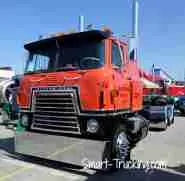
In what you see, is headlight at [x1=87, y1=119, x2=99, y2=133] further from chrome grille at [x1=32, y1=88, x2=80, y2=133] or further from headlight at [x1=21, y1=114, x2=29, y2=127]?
headlight at [x1=21, y1=114, x2=29, y2=127]

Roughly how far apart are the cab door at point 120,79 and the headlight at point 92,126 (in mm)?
561

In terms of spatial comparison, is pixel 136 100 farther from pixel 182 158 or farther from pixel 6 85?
pixel 6 85

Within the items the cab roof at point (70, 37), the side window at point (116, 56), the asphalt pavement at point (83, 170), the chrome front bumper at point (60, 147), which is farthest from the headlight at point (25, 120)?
the side window at point (116, 56)

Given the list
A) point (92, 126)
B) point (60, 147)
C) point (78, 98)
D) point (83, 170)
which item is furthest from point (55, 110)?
point (83, 170)

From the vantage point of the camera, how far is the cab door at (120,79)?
6.73m

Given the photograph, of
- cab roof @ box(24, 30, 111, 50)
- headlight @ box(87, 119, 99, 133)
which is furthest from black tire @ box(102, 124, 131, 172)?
cab roof @ box(24, 30, 111, 50)

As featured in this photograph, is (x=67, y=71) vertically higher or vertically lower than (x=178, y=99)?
higher

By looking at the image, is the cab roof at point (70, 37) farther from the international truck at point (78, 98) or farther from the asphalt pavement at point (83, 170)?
the asphalt pavement at point (83, 170)

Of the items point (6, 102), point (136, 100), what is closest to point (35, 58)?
point (136, 100)

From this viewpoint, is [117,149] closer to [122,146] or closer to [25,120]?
[122,146]

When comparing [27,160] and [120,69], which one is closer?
[120,69]

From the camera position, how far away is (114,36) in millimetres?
6949

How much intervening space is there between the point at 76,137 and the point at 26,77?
2.02 metres

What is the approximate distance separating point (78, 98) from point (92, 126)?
0.63 m
